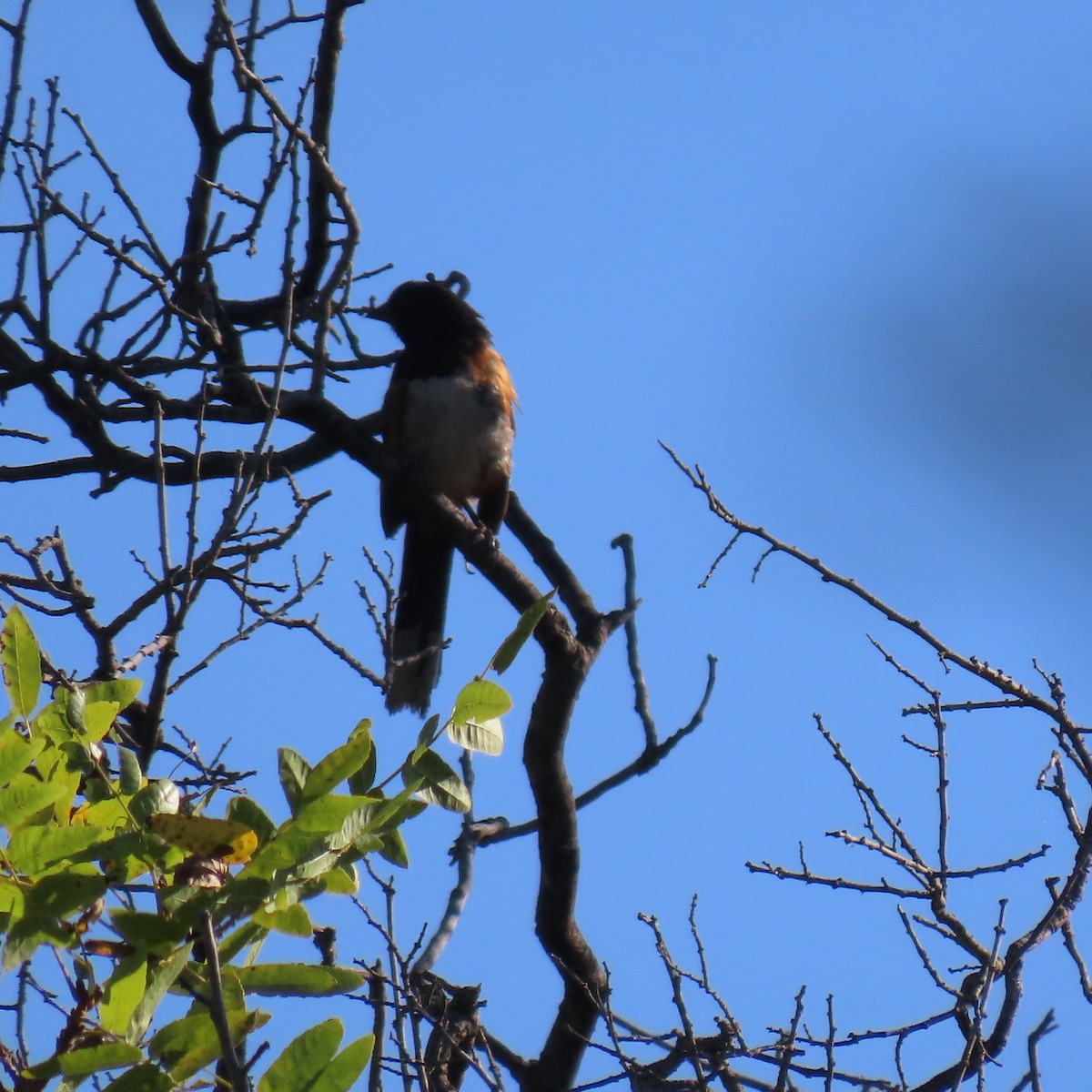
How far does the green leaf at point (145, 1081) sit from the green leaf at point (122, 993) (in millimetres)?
42

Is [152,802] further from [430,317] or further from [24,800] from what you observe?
[430,317]

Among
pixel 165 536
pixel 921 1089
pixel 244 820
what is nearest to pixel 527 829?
pixel 921 1089

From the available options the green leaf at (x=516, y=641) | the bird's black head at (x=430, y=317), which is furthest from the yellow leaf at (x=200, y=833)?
the bird's black head at (x=430, y=317)

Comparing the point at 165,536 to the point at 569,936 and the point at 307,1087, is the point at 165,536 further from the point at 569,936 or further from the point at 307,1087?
the point at 569,936

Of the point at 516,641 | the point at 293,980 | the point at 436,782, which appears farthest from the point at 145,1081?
the point at 516,641

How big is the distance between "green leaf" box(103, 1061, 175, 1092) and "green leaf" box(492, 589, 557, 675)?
1.70ft

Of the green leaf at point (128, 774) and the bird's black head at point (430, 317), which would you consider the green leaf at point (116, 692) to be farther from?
the bird's black head at point (430, 317)

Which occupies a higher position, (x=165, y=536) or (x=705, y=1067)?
(x=165, y=536)

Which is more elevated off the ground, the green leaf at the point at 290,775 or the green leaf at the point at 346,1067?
the green leaf at the point at 290,775

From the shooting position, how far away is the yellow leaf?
1.23 m

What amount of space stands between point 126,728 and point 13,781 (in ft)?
3.62

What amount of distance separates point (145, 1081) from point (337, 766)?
330mm

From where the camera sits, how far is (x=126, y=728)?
2.35 meters

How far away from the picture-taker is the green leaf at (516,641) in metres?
1.45
